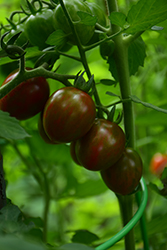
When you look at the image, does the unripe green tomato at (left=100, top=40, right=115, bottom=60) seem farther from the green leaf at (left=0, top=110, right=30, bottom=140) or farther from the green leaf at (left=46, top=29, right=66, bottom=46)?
the green leaf at (left=0, top=110, right=30, bottom=140)

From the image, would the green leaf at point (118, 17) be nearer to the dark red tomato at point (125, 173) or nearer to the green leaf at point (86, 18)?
the green leaf at point (86, 18)

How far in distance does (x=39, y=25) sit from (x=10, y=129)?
0.61 feet

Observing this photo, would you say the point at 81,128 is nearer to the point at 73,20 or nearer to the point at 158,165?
the point at 73,20

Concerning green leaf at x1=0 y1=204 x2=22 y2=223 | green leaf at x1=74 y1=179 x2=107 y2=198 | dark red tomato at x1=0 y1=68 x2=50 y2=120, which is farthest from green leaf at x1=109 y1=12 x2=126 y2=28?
green leaf at x1=74 y1=179 x2=107 y2=198

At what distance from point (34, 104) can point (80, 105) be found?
0.22ft

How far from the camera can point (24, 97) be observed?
0.35 m

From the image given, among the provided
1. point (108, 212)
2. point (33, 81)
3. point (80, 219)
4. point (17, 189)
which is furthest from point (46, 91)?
point (108, 212)

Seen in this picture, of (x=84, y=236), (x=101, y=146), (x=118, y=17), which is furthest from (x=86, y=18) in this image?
(x=84, y=236)

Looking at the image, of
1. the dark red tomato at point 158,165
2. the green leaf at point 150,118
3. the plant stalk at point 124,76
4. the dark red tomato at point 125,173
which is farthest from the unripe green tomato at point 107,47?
the dark red tomato at point 158,165

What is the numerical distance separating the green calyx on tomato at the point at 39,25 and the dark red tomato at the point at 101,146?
141mm

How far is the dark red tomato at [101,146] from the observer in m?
0.34

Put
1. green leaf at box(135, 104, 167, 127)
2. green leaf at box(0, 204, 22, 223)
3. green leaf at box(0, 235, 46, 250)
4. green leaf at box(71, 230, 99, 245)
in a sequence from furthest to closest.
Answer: green leaf at box(135, 104, 167, 127) → green leaf at box(71, 230, 99, 245) → green leaf at box(0, 204, 22, 223) → green leaf at box(0, 235, 46, 250)

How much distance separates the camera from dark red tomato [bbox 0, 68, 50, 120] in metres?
0.35

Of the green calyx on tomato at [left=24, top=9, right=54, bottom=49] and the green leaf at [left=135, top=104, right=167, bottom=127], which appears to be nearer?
the green calyx on tomato at [left=24, top=9, right=54, bottom=49]
